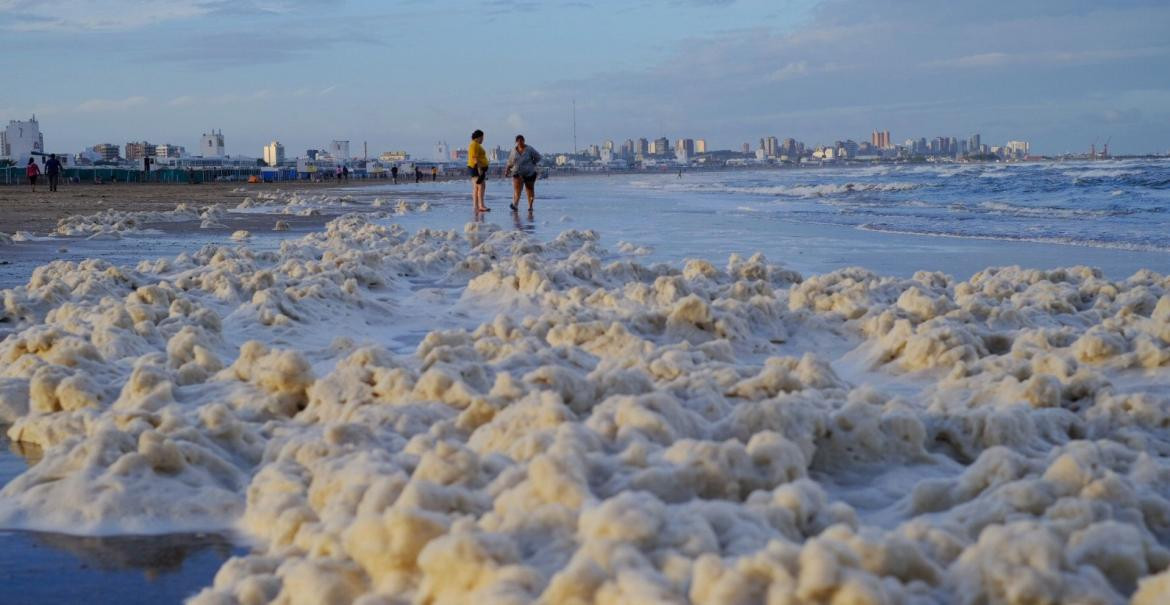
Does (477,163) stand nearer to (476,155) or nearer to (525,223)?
(476,155)

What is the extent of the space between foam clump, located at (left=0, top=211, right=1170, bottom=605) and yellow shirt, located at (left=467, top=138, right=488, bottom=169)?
1188 centimetres

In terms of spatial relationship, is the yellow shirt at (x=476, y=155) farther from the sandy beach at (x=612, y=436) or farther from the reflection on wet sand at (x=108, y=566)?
the reflection on wet sand at (x=108, y=566)

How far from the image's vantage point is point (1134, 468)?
9.46 feet

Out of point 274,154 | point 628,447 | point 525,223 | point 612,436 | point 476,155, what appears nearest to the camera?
point 628,447

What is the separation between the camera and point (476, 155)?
60.4 feet

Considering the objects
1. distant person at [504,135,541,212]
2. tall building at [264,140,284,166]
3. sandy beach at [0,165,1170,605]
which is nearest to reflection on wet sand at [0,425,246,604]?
sandy beach at [0,165,1170,605]

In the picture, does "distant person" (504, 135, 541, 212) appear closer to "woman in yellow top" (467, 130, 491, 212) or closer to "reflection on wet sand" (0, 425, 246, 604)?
"woman in yellow top" (467, 130, 491, 212)

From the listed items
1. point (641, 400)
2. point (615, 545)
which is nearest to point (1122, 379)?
point (641, 400)

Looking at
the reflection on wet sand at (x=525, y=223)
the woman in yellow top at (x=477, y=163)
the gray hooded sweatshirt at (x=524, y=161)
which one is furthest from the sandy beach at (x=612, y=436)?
the gray hooded sweatshirt at (x=524, y=161)

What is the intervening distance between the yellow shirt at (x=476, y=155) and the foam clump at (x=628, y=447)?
39.0 feet

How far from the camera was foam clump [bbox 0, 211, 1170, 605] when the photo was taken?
6.95ft

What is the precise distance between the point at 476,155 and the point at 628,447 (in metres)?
15.9

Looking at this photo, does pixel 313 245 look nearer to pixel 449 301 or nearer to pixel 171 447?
pixel 449 301

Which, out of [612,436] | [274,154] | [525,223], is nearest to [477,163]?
[525,223]
